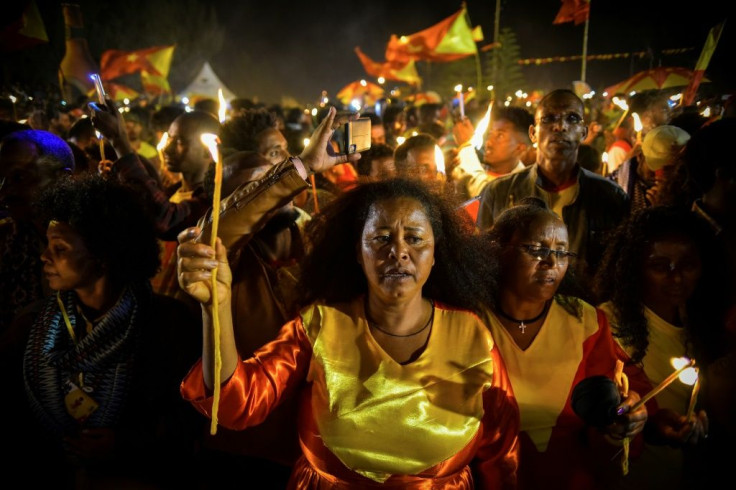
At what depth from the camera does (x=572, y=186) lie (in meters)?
3.98

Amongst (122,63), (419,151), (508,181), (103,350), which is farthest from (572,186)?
(122,63)

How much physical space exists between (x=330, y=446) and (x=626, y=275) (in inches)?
74.0

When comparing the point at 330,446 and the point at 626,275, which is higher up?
the point at 626,275

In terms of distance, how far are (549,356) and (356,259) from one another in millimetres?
1013

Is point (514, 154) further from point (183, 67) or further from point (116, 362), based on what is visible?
point (183, 67)

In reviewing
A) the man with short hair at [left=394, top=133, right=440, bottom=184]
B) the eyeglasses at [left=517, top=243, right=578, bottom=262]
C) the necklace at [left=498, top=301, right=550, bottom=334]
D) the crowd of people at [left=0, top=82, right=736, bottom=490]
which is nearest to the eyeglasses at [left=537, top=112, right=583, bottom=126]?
the crowd of people at [left=0, top=82, right=736, bottom=490]

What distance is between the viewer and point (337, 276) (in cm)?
240

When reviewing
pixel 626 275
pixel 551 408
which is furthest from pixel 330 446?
pixel 626 275

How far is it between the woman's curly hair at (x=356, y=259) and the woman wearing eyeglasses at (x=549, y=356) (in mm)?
156

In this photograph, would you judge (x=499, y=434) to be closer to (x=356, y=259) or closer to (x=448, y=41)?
(x=356, y=259)

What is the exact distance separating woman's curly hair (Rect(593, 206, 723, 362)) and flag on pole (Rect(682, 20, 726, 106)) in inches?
217

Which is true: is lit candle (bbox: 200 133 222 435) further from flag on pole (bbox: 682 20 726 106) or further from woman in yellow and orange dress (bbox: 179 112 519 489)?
flag on pole (bbox: 682 20 726 106)

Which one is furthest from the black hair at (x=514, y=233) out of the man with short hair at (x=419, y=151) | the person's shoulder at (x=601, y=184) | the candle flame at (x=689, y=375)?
the man with short hair at (x=419, y=151)

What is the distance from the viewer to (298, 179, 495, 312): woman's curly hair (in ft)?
7.79
